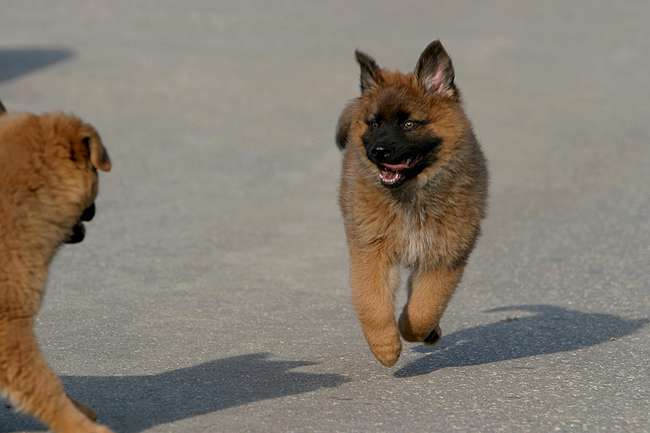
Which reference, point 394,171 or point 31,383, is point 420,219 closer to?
point 394,171

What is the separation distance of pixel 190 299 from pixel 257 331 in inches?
38.1

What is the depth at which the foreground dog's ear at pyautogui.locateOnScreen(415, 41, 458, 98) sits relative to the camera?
5.43 m

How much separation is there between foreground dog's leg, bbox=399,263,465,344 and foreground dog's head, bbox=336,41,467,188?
1.99 feet

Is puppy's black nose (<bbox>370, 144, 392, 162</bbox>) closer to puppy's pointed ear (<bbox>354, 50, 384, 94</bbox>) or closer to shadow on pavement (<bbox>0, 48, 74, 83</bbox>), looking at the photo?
puppy's pointed ear (<bbox>354, 50, 384, 94</bbox>)

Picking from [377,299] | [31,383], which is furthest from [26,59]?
[31,383]

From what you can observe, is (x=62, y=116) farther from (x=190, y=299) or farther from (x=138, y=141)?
(x=138, y=141)

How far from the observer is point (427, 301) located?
5219 mm

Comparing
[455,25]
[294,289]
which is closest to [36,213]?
[294,289]

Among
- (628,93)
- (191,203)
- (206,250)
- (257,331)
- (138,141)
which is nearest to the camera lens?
(257,331)

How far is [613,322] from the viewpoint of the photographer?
6152 mm

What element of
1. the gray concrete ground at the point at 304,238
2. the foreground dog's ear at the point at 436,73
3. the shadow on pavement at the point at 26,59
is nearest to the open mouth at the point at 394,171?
the foreground dog's ear at the point at 436,73

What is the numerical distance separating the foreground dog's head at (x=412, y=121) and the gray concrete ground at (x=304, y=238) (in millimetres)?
1214

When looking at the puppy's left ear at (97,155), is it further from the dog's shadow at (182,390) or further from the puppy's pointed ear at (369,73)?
the puppy's pointed ear at (369,73)

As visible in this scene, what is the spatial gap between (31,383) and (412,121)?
2839 mm
